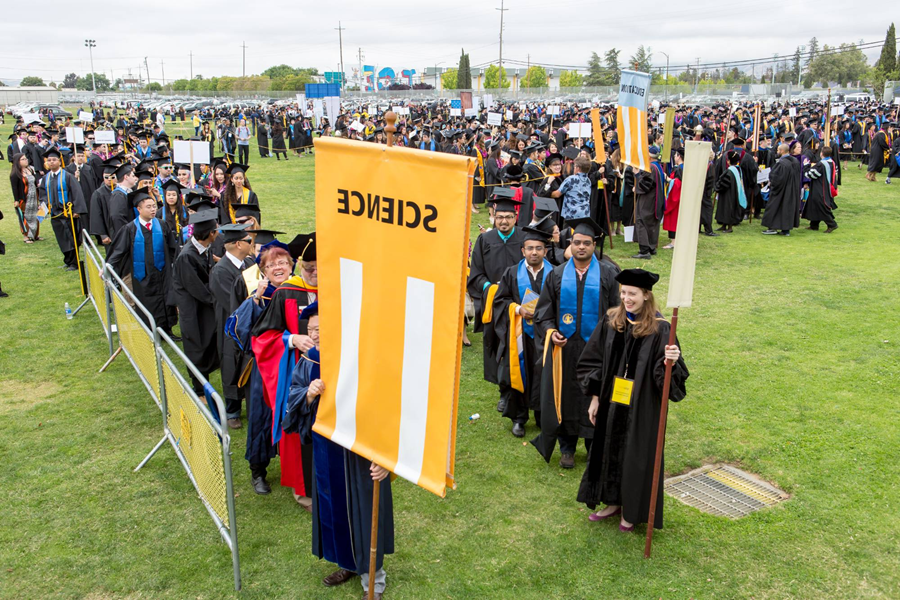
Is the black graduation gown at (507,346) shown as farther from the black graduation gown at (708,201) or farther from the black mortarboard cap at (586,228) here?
the black graduation gown at (708,201)

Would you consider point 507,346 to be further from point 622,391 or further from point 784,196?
point 784,196

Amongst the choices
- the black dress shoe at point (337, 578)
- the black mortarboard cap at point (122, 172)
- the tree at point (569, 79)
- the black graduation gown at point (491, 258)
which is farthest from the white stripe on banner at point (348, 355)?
the tree at point (569, 79)

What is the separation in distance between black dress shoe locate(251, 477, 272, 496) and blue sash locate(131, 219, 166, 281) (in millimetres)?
3761

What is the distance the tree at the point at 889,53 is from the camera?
67.7 m

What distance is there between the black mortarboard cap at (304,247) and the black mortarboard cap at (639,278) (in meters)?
1.96

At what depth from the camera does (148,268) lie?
805 cm

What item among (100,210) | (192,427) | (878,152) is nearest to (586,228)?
(192,427)

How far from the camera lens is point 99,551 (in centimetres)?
461

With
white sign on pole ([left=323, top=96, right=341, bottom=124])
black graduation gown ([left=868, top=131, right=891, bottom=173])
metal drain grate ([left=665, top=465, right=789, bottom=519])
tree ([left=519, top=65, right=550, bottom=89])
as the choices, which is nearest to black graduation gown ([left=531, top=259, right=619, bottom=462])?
metal drain grate ([left=665, top=465, right=789, bottom=519])

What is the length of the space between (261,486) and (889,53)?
8200 centimetres

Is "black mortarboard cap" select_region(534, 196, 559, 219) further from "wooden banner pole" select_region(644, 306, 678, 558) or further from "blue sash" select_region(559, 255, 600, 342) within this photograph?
"wooden banner pole" select_region(644, 306, 678, 558)

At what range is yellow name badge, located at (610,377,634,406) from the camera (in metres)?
4.50

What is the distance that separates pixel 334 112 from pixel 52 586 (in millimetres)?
27545

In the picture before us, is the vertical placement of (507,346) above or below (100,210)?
below
